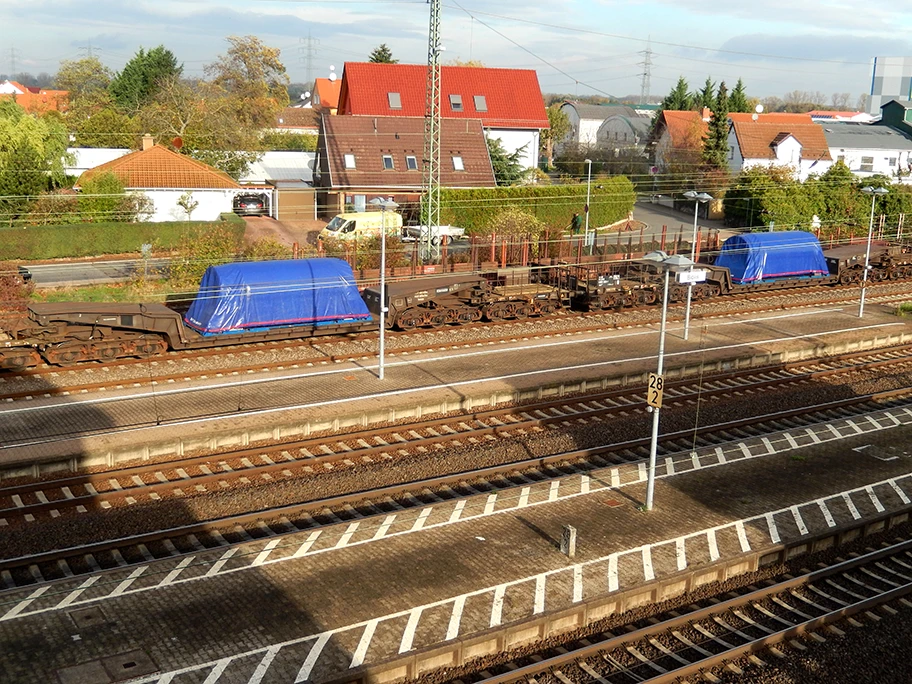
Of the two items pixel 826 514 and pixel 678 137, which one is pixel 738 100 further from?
pixel 826 514

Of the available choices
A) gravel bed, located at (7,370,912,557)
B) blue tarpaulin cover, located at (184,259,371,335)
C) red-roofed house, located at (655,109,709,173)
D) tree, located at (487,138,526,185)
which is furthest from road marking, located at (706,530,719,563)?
red-roofed house, located at (655,109,709,173)

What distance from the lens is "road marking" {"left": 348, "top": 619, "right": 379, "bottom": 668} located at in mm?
12030

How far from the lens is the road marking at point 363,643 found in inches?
474

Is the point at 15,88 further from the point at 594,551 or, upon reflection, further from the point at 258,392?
the point at 594,551

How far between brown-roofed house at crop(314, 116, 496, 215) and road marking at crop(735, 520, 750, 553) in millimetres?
37848

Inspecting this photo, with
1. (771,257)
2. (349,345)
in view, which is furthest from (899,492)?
(771,257)

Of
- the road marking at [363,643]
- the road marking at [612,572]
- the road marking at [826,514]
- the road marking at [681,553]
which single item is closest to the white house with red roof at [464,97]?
the road marking at [826,514]

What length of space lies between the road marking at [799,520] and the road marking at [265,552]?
31.4 feet

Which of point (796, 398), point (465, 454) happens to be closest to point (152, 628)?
point (465, 454)

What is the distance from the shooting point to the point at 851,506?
57.7ft

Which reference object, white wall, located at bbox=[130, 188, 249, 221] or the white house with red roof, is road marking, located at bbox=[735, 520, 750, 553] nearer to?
white wall, located at bbox=[130, 188, 249, 221]

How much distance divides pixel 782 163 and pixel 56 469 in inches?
2589

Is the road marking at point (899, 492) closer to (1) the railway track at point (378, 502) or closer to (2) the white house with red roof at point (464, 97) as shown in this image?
(1) the railway track at point (378, 502)

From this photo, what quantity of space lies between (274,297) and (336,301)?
216cm
